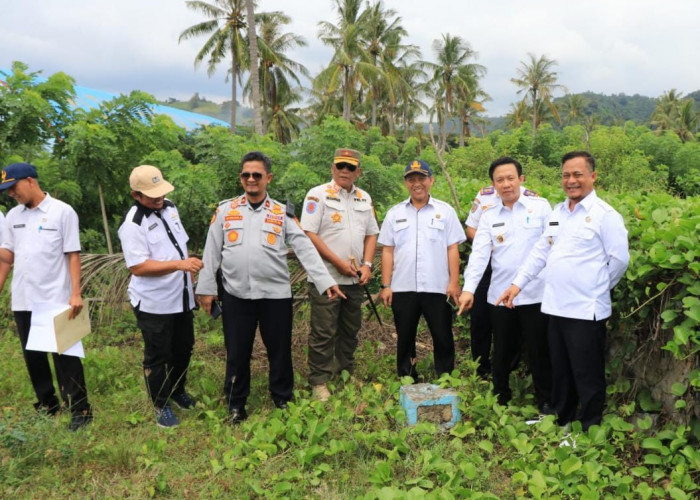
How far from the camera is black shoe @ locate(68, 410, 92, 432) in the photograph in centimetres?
365

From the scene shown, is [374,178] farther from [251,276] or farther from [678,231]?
[678,231]

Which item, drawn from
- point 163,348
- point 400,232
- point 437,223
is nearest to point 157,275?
point 163,348

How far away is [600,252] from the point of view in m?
3.23

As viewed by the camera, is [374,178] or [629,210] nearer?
[629,210]

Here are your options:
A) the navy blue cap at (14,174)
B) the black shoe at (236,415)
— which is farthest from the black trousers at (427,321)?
the navy blue cap at (14,174)

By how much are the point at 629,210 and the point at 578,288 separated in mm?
1073

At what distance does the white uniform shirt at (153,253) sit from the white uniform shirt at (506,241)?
1.98 metres

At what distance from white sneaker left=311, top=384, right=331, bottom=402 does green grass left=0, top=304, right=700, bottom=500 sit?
96mm

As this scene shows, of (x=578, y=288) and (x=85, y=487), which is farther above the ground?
(x=578, y=288)

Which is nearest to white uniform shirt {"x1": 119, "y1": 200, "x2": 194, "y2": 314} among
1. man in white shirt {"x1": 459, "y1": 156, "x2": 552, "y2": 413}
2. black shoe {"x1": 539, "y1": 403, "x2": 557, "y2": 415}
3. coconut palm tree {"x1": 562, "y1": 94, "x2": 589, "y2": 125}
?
man in white shirt {"x1": 459, "y1": 156, "x2": 552, "y2": 413}

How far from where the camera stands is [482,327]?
427 cm

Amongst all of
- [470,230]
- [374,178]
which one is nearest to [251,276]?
[470,230]

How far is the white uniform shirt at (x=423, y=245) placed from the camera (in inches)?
159

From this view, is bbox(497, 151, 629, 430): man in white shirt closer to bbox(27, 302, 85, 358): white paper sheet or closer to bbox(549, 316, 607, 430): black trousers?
bbox(549, 316, 607, 430): black trousers
